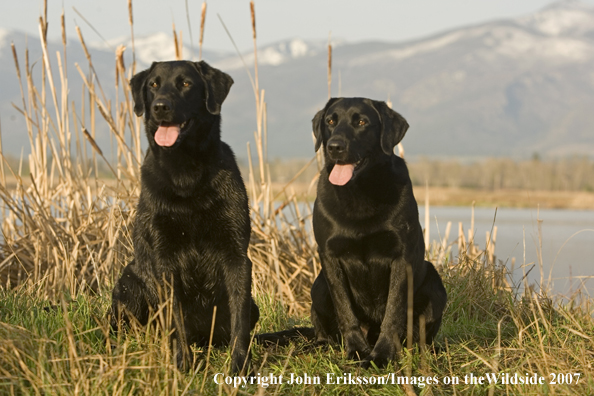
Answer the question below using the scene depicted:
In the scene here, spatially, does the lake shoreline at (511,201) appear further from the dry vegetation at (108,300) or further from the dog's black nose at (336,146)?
the dog's black nose at (336,146)

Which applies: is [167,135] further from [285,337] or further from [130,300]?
[285,337]

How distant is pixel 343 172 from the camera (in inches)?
139

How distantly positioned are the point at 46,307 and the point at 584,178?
58751 millimetres

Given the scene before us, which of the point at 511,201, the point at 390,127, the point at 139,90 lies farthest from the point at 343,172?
the point at 511,201

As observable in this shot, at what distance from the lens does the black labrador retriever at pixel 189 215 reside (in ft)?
10.3

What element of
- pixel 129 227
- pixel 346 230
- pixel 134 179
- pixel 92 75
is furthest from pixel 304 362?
pixel 92 75

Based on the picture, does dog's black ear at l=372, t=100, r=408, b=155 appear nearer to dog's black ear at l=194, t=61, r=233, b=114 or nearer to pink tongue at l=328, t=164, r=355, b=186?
pink tongue at l=328, t=164, r=355, b=186

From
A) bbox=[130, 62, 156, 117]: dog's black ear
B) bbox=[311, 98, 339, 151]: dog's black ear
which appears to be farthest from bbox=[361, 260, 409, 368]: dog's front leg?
bbox=[130, 62, 156, 117]: dog's black ear

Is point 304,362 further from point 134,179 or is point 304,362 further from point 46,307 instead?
point 134,179

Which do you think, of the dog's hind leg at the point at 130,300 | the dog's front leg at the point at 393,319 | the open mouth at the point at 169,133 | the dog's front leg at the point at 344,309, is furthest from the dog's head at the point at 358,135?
the dog's hind leg at the point at 130,300

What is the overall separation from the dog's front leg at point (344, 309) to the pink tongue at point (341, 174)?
1.37 feet

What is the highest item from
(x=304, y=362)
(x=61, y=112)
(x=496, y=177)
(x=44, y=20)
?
(x=44, y=20)

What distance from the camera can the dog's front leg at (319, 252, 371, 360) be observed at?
11.1 ft

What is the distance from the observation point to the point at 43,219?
466cm
